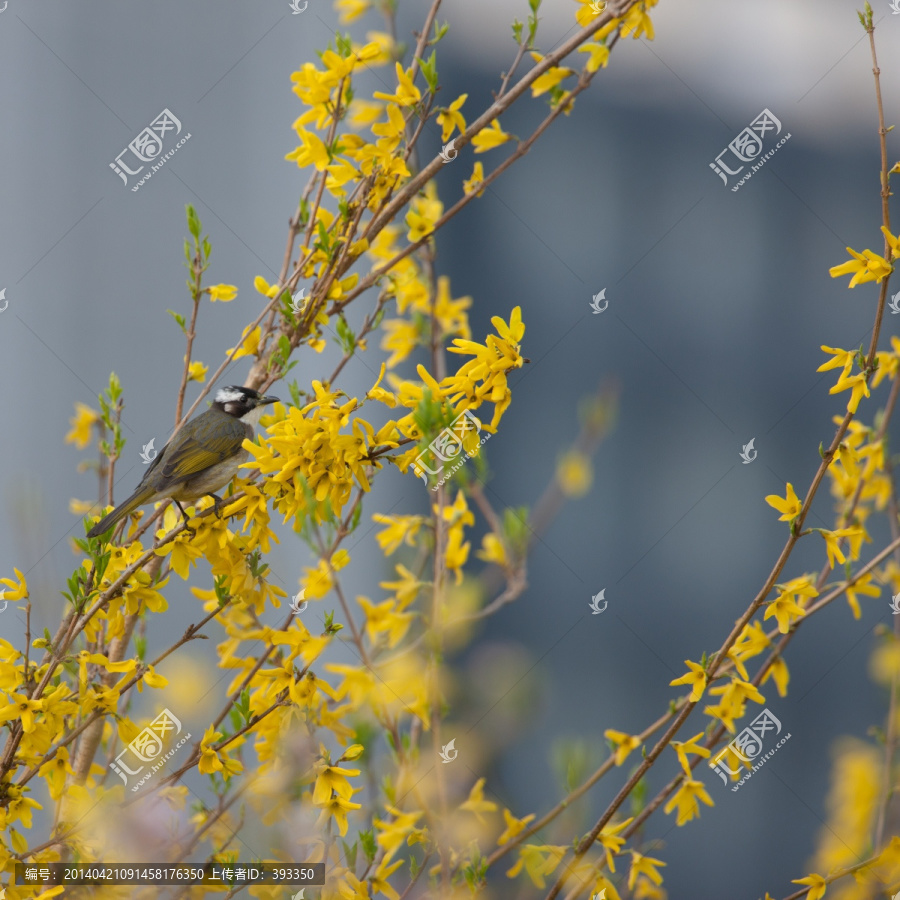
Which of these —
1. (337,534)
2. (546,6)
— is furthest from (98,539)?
(546,6)

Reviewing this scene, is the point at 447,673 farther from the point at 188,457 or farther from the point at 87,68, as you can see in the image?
the point at 87,68

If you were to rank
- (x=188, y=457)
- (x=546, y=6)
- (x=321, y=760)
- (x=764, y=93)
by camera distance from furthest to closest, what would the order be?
(x=764, y=93) → (x=546, y=6) → (x=188, y=457) → (x=321, y=760)

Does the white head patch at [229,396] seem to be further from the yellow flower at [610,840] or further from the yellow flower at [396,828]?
the yellow flower at [610,840]

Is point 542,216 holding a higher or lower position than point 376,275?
higher

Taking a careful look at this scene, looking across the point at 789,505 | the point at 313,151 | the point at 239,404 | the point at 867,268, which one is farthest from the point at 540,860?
the point at 313,151

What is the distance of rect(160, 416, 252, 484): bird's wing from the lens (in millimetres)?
1855

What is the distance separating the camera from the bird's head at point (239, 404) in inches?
75.6

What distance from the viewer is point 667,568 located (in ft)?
22.3

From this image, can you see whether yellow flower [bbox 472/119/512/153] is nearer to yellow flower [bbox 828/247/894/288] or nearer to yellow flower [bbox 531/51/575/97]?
yellow flower [bbox 531/51/575/97]

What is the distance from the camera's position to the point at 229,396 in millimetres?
2076

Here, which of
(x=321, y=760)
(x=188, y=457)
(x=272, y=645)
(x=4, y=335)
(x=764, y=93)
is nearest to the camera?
(x=321, y=760)

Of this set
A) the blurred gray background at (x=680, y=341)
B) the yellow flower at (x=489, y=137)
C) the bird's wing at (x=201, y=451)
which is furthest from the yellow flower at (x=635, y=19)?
the blurred gray background at (x=680, y=341)

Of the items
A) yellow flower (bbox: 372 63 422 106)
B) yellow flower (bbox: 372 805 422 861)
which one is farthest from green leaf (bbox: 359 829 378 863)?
yellow flower (bbox: 372 63 422 106)

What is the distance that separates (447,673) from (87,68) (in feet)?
15.7
